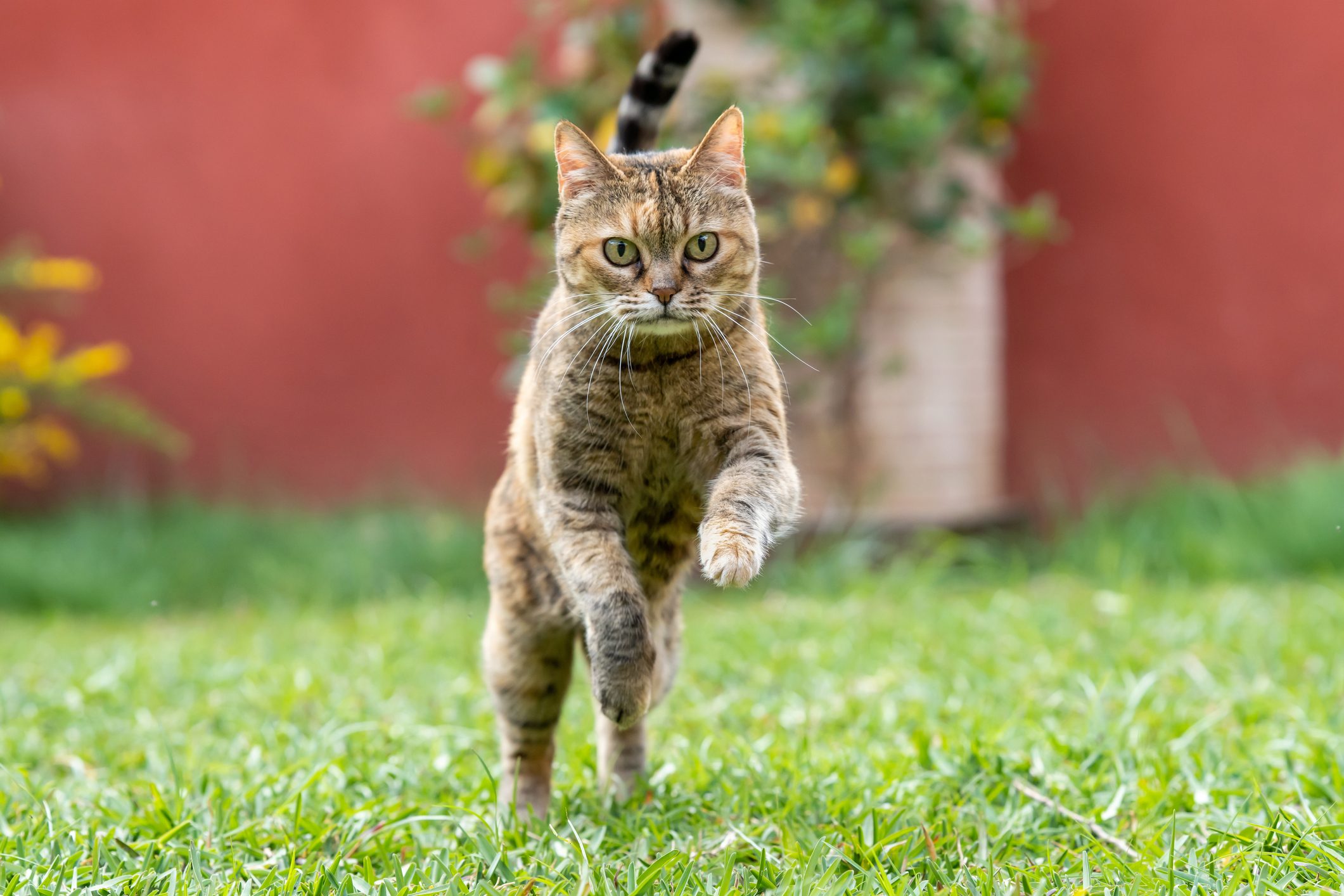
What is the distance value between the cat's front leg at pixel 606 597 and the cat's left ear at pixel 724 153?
615mm

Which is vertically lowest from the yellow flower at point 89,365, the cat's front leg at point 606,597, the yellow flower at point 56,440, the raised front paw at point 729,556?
the yellow flower at point 56,440

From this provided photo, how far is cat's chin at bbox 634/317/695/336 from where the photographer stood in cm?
207

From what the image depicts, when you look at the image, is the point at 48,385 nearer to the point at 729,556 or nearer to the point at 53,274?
the point at 53,274

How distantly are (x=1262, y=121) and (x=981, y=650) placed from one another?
3.22 meters

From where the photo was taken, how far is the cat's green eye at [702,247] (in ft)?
7.03

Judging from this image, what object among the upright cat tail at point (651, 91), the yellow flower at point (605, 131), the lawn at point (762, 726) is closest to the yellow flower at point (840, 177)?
the yellow flower at point (605, 131)

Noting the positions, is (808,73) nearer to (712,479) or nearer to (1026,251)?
(1026,251)

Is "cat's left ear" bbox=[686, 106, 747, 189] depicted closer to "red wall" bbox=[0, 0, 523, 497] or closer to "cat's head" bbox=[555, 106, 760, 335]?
"cat's head" bbox=[555, 106, 760, 335]

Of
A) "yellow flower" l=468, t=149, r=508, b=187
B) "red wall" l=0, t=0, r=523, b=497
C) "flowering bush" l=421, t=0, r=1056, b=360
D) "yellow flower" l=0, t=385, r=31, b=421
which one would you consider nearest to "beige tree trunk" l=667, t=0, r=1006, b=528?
"flowering bush" l=421, t=0, r=1056, b=360

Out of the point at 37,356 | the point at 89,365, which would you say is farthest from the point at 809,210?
the point at 37,356

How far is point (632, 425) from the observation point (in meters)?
2.12

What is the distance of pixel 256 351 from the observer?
6.12 meters

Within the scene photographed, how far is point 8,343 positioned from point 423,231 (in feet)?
6.37

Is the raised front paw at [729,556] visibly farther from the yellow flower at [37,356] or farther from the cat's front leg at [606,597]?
the yellow flower at [37,356]
